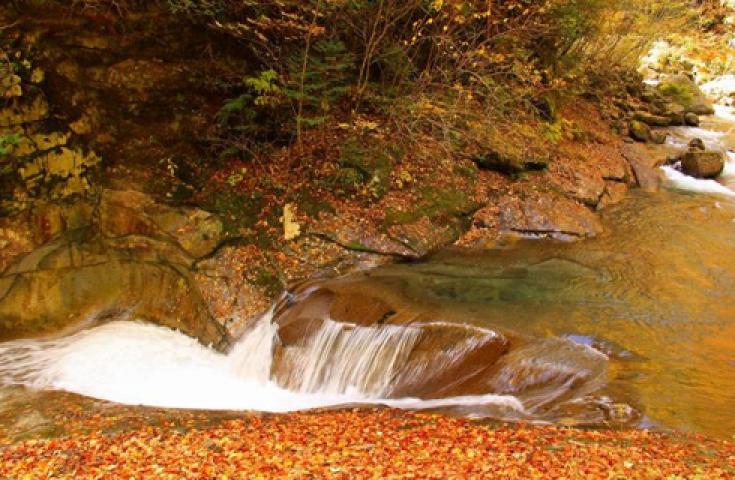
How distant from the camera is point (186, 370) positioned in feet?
24.5

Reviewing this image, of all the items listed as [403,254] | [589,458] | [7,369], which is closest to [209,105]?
[403,254]

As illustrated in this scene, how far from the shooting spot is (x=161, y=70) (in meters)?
9.01

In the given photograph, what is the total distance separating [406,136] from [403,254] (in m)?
2.70

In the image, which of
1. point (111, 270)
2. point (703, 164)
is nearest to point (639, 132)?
point (703, 164)

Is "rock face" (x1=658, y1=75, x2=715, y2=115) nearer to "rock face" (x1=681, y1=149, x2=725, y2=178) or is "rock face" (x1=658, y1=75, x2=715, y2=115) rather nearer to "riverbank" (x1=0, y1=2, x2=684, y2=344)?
"rock face" (x1=681, y1=149, x2=725, y2=178)

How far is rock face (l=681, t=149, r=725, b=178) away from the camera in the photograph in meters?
13.7

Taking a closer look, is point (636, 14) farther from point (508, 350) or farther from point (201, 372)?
point (201, 372)

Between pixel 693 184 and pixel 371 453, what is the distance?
1232cm

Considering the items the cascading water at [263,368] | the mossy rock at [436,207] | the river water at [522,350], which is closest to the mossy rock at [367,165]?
the mossy rock at [436,207]

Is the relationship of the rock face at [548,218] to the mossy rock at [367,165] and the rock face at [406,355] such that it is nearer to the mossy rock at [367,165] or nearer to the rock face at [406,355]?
the mossy rock at [367,165]

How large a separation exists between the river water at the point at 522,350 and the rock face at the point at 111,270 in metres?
0.32

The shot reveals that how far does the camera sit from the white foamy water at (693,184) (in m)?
13.1

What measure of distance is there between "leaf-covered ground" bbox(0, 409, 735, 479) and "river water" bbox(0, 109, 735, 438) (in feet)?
1.79

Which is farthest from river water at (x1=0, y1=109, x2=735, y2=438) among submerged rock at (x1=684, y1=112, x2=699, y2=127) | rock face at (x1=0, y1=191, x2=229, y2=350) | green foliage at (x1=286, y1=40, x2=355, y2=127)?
submerged rock at (x1=684, y1=112, x2=699, y2=127)
